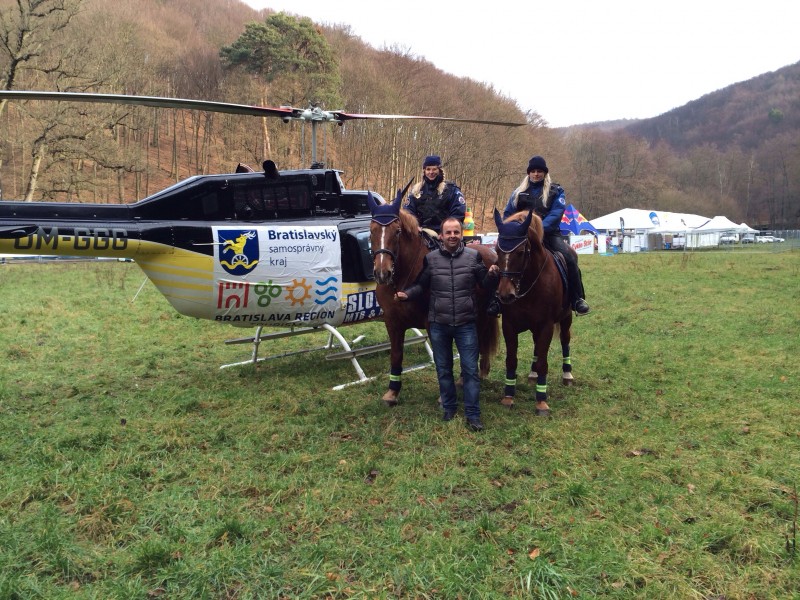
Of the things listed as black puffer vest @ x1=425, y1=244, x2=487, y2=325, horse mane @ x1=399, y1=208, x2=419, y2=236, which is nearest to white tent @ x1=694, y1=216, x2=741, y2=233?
horse mane @ x1=399, y1=208, x2=419, y2=236

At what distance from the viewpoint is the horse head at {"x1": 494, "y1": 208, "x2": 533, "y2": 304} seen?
17.6 ft

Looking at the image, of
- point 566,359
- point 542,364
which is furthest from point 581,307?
point 542,364

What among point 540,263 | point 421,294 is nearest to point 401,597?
point 421,294

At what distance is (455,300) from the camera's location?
552 cm

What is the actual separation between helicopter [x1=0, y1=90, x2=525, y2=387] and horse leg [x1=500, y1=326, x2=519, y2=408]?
6.55 feet

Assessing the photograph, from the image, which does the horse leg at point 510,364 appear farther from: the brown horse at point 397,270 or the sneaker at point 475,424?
the sneaker at point 475,424

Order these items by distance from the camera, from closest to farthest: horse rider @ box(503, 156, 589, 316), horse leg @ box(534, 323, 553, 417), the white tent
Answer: horse leg @ box(534, 323, 553, 417) → horse rider @ box(503, 156, 589, 316) → the white tent

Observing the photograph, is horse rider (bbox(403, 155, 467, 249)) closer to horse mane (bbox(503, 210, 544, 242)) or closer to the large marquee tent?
horse mane (bbox(503, 210, 544, 242))

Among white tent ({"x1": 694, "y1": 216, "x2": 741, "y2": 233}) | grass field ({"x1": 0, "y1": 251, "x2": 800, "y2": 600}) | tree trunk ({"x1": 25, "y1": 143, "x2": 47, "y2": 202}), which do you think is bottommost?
grass field ({"x1": 0, "y1": 251, "x2": 800, "y2": 600})

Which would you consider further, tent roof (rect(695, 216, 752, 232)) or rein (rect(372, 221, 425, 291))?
tent roof (rect(695, 216, 752, 232))

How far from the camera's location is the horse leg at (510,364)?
611 centimetres

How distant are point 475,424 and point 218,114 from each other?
49941mm

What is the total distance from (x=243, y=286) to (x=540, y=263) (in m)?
3.58

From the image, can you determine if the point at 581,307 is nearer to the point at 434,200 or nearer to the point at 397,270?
the point at 434,200
